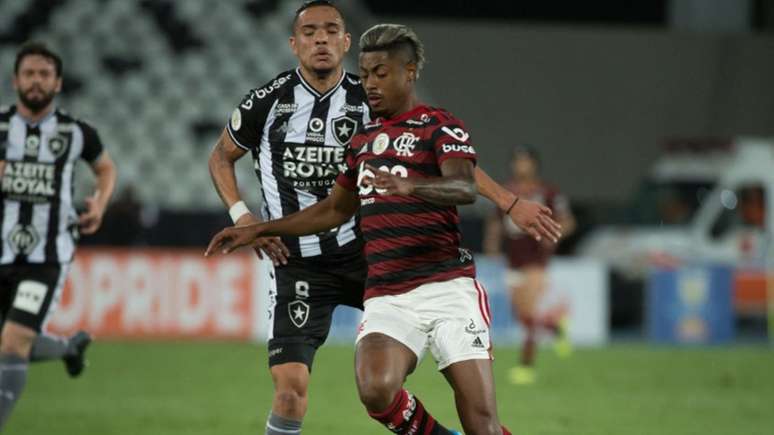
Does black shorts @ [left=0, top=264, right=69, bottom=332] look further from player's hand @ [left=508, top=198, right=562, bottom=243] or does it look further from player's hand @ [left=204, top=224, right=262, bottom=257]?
player's hand @ [left=508, top=198, right=562, bottom=243]

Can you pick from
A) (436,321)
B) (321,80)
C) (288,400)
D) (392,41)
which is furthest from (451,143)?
(288,400)

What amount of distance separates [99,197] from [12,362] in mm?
1422

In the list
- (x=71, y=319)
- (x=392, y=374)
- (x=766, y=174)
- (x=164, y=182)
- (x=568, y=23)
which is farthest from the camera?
(x=568, y=23)

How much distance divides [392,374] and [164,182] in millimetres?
19641

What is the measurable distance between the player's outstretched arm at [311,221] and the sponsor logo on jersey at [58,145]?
2.57 meters

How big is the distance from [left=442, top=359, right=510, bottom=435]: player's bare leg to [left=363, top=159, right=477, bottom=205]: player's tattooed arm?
0.79m

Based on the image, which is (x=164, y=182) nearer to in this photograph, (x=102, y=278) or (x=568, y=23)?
(x=102, y=278)

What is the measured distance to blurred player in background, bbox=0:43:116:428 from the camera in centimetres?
887

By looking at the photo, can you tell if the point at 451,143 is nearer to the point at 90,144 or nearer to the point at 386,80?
the point at 386,80

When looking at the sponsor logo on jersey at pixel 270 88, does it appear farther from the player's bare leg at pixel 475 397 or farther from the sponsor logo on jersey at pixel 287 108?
the player's bare leg at pixel 475 397

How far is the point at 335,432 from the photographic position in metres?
9.92

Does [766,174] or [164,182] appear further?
[164,182]

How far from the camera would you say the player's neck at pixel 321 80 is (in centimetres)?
751

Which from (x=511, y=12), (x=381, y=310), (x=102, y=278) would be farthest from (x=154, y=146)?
(x=381, y=310)
